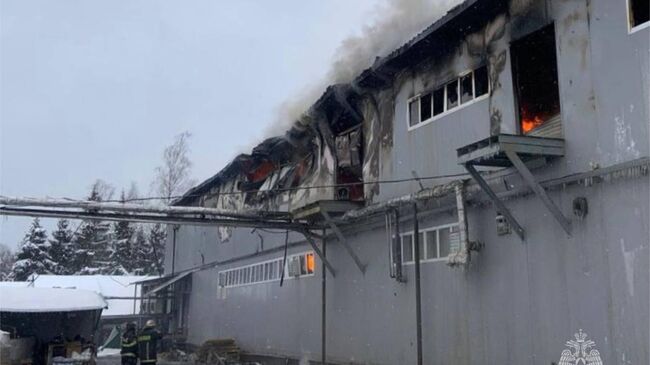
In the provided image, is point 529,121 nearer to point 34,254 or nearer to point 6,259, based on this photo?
point 34,254

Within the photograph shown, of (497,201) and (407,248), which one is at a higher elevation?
(497,201)

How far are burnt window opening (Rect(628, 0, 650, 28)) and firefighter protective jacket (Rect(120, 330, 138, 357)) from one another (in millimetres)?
12273

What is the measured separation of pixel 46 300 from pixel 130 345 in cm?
291

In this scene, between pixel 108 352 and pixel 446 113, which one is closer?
pixel 446 113

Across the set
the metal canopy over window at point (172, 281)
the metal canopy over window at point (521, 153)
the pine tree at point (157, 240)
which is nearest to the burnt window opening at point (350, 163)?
the metal canopy over window at point (521, 153)

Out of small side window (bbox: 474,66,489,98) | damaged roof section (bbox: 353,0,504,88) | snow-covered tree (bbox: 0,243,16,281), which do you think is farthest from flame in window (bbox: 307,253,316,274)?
snow-covered tree (bbox: 0,243,16,281)

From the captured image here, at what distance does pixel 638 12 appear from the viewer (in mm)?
8047

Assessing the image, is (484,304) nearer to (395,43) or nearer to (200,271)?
(395,43)

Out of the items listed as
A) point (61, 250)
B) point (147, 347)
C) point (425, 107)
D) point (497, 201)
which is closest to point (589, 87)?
point (497, 201)

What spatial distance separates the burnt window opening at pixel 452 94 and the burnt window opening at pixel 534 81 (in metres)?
1.60

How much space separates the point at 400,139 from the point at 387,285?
3.20 meters

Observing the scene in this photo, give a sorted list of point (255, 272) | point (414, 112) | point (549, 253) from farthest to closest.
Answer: point (255, 272)
point (414, 112)
point (549, 253)

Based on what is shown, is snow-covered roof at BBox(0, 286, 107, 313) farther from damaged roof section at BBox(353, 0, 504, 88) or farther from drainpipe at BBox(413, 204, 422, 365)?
damaged roof section at BBox(353, 0, 504, 88)

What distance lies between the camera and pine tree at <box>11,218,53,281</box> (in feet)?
172
